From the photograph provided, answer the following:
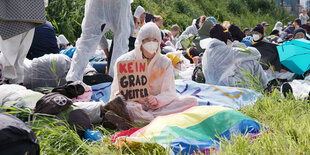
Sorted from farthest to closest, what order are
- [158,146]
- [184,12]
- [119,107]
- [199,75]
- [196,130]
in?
[184,12]
[199,75]
[119,107]
[196,130]
[158,146]

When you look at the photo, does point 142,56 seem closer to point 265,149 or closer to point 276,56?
point 265,149

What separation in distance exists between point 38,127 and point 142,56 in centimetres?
157

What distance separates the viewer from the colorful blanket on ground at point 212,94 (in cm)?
479

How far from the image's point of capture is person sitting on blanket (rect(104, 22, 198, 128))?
3.97 meters

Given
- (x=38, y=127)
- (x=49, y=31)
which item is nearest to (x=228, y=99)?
(x=38, y=127)

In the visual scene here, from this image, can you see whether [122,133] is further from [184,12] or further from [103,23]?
[184,12]

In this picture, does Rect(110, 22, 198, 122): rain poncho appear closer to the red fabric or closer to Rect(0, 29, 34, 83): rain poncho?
the red fabric

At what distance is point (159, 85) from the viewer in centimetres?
430

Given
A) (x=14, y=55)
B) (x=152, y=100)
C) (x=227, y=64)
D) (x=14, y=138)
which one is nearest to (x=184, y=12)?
(x=227, y=64)

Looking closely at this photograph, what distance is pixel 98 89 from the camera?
525 cm

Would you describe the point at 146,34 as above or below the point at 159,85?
above

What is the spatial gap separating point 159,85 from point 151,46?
43 cm

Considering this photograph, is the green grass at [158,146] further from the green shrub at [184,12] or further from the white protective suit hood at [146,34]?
the green shrub at [184,12]

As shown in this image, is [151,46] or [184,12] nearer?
[151,46]
